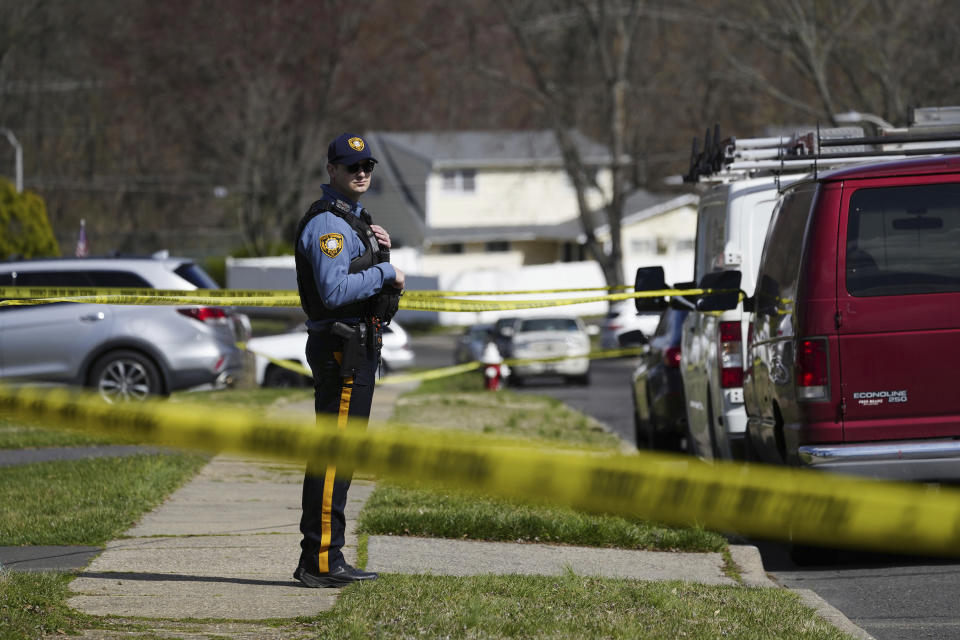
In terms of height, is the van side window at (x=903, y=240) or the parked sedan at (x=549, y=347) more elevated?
the van side window at (x=903, y=240)

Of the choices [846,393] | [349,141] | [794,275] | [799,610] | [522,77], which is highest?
[522,77]

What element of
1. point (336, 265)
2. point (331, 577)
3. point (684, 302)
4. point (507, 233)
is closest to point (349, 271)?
point (336, 265)

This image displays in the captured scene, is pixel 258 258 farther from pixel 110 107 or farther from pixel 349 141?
pixel 349 141

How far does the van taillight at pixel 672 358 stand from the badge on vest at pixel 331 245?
628 cm

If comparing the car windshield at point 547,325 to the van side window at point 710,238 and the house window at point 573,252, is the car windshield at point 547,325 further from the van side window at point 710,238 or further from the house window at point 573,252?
the house window at point 573,252

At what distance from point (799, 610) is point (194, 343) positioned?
10384 millimetres

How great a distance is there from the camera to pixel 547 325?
30859 millimetres

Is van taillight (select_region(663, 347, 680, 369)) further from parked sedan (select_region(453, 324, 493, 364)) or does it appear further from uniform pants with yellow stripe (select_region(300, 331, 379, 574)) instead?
parked sedan (select_region(453, 324, 493, 364))

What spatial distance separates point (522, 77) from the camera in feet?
149

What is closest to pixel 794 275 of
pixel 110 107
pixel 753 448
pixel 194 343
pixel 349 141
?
pixel 753 448

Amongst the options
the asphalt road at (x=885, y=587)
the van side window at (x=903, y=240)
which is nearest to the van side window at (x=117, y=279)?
the asphalt road at (x=885, y=587)

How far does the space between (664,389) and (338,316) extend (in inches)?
250

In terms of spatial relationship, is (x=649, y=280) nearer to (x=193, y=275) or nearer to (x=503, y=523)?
(x=503, y=523)

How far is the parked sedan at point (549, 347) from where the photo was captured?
94.7ft
